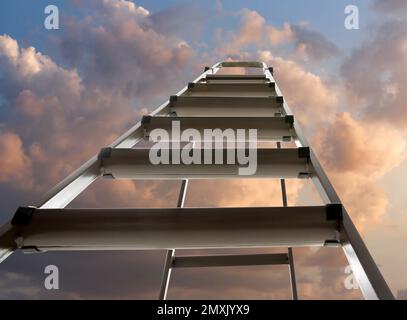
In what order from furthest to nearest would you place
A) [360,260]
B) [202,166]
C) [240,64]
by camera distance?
[240,64], [202,166], [360,260]

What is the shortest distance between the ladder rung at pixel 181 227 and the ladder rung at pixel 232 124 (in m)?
0.83

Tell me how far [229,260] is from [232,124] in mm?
756

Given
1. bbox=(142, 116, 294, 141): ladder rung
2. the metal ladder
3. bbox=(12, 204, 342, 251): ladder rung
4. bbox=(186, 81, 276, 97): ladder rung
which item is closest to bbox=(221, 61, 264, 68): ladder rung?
bbox=(186, 81, 276, 97): ladder rung

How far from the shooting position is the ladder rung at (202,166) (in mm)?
1636

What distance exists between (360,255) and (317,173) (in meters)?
0.48

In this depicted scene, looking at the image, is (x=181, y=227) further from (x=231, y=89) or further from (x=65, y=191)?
(x=231, y=89)

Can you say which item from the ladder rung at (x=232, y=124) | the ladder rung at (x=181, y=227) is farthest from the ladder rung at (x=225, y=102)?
the ladder rung at (x=181, y=227)

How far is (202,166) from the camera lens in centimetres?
165

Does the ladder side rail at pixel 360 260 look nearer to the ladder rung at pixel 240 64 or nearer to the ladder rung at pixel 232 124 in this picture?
the ladder rung at pixel 232 124

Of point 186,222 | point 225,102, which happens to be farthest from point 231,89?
point 186,222

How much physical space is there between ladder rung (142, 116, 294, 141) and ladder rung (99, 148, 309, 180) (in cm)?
36

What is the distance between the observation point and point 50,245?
49.3 inches
